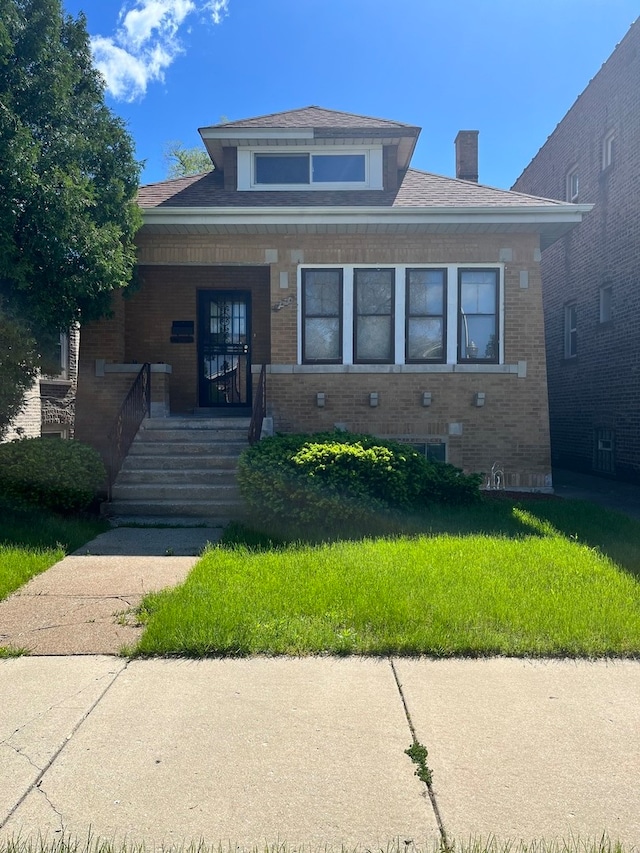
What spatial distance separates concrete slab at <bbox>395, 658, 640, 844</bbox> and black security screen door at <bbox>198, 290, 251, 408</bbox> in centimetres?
832

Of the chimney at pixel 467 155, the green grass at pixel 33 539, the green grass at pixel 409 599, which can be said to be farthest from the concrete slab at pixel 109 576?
the chimney at pixel 467 155

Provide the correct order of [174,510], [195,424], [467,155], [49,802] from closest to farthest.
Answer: [49,802]
[174,510]
[195,424]
[467,155]

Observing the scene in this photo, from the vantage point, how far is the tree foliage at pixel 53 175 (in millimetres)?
6895

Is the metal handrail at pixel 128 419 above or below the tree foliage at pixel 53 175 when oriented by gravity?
below

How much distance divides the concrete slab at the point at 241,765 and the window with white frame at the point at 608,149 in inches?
530

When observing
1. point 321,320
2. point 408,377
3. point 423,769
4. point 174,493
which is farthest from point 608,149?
point 423,769

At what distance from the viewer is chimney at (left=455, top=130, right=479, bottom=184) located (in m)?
13.9

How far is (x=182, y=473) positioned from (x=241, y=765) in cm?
595

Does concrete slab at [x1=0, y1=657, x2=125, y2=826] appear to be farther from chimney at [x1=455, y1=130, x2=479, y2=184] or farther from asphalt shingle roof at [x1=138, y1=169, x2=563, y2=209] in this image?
chimney at [x1=455, y1=130, x2=479, y2=184]

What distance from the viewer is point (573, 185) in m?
15.2

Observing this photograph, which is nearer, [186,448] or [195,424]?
[186,448]

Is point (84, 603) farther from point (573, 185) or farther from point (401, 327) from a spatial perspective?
point (573, 185)

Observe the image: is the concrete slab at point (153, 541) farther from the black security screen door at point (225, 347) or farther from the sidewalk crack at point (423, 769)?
the black security screen door at point (225, 347)

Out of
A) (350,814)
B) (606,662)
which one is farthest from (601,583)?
(350,814)
